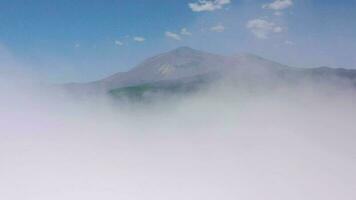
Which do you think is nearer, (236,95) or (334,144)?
(334,144)

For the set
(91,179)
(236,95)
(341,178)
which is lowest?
(341,178)

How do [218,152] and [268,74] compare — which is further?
[268,74]

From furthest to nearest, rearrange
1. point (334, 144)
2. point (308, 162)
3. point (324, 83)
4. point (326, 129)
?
point (324, 83) < point (326, 129) < point (334, 144) < point (308, 162)

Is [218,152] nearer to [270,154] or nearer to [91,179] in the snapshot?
[270,154]

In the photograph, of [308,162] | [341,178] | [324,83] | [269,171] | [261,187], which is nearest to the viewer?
[261,187]

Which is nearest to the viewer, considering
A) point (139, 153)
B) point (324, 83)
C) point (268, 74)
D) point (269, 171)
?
point (269, 171)

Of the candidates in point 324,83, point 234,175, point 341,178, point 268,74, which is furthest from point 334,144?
point 268,74

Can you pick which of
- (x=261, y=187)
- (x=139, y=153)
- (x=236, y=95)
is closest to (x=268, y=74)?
(x=236, y=95)

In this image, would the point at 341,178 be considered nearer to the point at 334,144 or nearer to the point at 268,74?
the point at 334,144

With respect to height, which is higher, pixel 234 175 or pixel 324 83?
pixel 324 83
